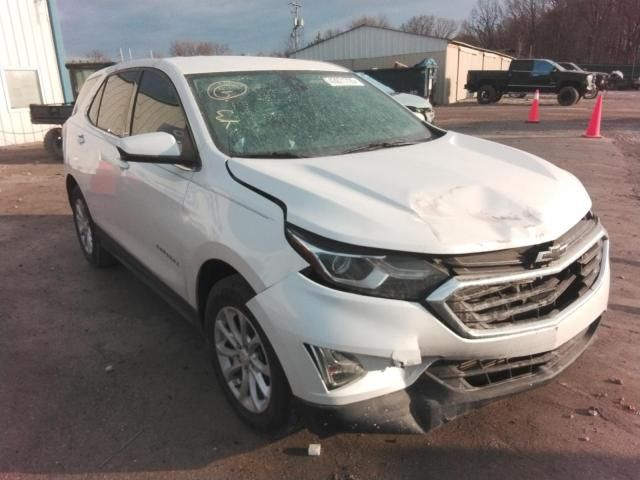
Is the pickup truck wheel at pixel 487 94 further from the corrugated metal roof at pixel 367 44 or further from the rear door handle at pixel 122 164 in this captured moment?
the rear door handle at pixel 122 164

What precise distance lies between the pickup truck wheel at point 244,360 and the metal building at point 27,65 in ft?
45.6

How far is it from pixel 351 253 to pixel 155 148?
53.7 inches

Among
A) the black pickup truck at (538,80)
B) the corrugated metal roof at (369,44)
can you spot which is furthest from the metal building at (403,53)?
the black pickup truck at (538,80)

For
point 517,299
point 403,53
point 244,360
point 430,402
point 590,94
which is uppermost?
point 517,299

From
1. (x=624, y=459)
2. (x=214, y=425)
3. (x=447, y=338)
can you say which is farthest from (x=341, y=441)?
(x=624, y=459)

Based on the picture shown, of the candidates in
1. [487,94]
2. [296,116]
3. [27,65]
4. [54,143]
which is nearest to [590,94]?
[487,94]

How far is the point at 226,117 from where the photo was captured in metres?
3.09

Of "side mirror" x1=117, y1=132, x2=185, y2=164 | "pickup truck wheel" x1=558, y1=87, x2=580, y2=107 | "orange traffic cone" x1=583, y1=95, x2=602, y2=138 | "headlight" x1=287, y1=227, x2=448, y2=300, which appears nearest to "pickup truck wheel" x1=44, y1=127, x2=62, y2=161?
"side mirror" x1=117, y1=132, x2=185, y2=164

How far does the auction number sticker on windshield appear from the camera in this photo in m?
3.77

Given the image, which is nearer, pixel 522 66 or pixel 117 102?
pixel 117 102

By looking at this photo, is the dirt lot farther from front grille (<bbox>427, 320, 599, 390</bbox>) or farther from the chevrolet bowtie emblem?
the chevrolet bowtie emblem

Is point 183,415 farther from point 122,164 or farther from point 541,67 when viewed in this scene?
point 541,67

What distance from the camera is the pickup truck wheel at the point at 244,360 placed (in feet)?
7.88

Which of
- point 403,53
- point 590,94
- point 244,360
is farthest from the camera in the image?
point 403,53
